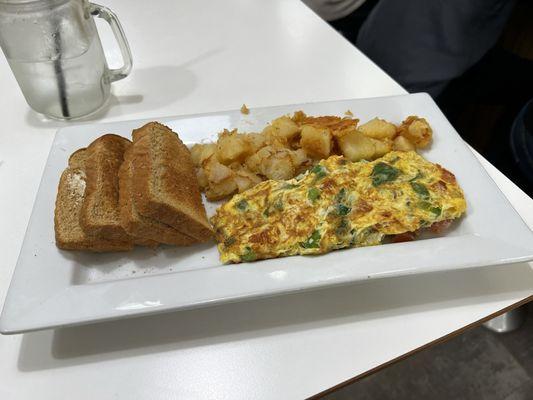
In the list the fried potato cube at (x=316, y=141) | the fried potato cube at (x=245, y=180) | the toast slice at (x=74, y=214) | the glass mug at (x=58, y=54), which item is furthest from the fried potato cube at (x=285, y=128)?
the glass mug at (x=58, y=54)

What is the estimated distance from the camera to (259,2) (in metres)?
2.29

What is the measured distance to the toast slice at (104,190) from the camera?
3.41 feet

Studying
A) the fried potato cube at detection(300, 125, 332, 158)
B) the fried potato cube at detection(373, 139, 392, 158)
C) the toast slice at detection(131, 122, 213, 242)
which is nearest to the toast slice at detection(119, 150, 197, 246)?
the toast slice at detection(131, 122, 213, 242)

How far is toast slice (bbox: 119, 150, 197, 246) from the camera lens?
1.04 meters

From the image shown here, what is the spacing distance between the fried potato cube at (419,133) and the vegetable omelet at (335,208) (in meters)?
0.14

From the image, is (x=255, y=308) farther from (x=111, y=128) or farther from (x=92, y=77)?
(x=92, y=77)

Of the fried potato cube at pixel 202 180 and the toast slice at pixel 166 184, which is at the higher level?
the toast slice at pixel 166 184

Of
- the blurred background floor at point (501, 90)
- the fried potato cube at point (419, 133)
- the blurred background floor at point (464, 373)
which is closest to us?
the fried potato cube at point (419, 133)

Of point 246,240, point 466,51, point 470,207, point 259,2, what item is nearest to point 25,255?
point 246,240

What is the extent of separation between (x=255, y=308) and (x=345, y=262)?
0.24m

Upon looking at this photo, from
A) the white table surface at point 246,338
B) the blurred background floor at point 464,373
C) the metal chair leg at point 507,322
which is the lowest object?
the blurred background floor at point 464,373

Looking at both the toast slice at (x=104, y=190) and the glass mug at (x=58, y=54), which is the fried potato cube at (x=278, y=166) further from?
the glass mug at (x=58, y=54)

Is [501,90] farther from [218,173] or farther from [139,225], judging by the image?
[139,225]

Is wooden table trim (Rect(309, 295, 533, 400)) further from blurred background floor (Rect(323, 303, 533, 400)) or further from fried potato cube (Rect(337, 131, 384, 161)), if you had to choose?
blurred background floor (Rect(323, 303, 533, 400))
